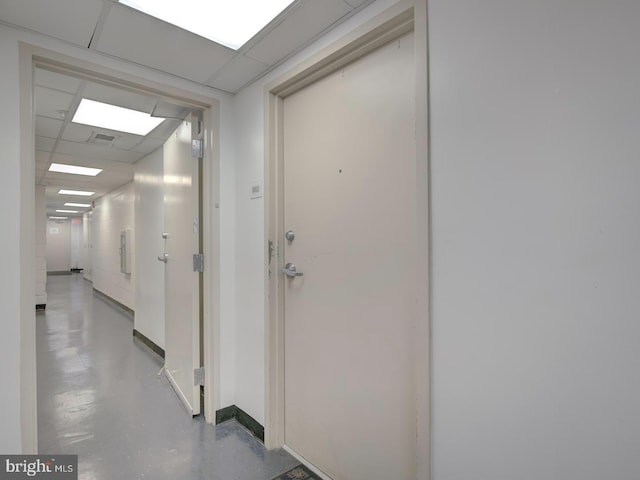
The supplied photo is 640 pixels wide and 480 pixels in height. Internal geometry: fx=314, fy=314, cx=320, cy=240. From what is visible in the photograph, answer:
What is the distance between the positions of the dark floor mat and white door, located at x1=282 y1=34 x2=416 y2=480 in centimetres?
6

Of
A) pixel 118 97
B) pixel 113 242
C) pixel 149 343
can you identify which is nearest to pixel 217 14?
pixel 118 97

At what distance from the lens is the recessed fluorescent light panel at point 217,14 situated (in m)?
1.44

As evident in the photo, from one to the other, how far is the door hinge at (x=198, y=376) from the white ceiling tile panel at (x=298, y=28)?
6.94 feet

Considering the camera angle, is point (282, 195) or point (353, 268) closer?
point (353, 268)

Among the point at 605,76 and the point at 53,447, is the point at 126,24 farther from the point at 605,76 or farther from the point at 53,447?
the point at 53,447

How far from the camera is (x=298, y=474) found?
5.63 feet

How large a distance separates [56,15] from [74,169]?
418cm

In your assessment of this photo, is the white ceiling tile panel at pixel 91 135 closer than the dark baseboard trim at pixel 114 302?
Yes

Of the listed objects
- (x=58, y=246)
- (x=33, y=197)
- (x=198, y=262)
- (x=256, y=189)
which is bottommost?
→ (x=58, y=246)

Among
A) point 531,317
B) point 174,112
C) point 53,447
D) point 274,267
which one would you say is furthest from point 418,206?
point 53,447

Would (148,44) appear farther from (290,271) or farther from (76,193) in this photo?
(76,193)

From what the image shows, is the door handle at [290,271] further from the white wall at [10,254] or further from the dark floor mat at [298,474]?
the white wall at [10,254]

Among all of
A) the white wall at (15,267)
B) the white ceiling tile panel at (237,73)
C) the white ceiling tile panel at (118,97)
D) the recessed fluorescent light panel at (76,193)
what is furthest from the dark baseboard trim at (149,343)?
the recessed fluorescent light panel at (76,193)

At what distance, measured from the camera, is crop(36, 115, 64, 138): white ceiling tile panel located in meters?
2.71
